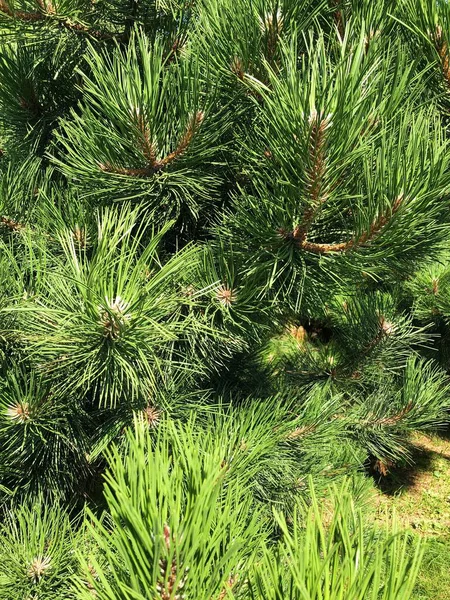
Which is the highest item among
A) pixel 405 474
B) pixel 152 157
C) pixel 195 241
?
pixel 152 157

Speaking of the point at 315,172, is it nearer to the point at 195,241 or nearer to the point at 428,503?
the point at 195,241

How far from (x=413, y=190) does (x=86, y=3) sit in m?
0.64

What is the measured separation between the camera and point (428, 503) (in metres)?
2.72

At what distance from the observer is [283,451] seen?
Answer: 39.3 inches

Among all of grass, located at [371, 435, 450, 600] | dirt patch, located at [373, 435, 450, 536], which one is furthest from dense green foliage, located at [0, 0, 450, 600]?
dirt patch, located at [373, 435, 450, 536]

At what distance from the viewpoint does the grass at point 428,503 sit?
2.16 meters

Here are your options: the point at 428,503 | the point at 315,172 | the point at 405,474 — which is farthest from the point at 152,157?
the point at 405,474

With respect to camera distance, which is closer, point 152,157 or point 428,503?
point 152,157

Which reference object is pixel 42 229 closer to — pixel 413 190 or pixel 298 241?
pixel 298 241

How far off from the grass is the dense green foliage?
142 cm

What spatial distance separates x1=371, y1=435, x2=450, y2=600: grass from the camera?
216cm

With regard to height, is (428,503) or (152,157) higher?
(152,157)

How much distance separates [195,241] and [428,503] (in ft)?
7.68

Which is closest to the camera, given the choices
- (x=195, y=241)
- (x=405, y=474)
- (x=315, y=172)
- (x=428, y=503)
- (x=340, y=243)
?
(x=315, y=172)
